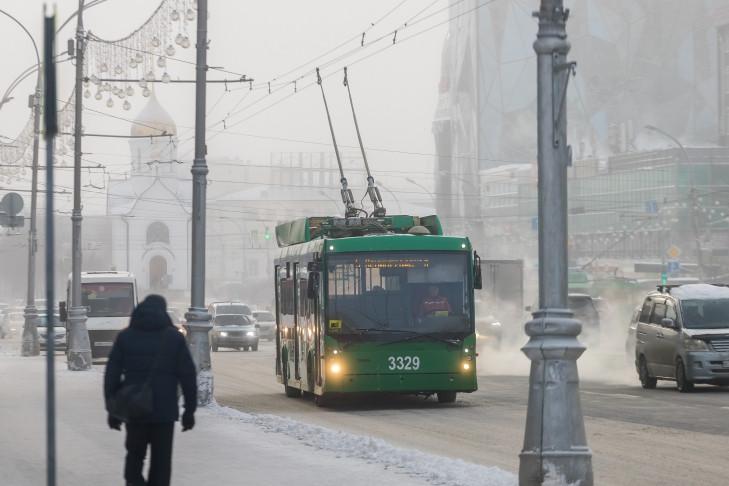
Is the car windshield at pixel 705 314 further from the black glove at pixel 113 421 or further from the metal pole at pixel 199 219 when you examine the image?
the black glove at pixel 113 421

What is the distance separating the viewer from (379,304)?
21234mm

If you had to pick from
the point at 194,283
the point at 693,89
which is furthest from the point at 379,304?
the point at 693,89

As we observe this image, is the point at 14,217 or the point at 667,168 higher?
the point at 667,168

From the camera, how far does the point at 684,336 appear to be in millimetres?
23750

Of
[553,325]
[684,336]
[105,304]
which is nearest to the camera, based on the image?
[553,325]

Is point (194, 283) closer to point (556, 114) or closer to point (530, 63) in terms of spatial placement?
point (556, 114)

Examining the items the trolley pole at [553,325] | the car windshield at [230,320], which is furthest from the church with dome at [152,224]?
the trolley pole at [553,325]

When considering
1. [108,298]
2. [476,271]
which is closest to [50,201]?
[476,271]

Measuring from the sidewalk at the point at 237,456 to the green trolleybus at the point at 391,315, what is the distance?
2288 mm

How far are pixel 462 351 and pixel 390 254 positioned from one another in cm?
184

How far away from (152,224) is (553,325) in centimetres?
13427

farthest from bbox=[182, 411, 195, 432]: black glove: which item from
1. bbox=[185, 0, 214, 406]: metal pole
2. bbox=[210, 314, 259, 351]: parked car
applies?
bbox=[210, 314, 259, 351]: parked car

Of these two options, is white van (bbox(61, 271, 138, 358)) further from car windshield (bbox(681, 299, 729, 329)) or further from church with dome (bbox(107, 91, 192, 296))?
church with dome (bbox(107, 91, 192, 296))

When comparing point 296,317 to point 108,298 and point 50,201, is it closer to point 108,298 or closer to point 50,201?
point 50,201
